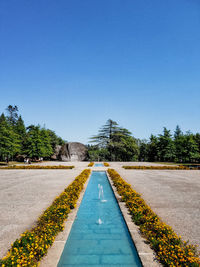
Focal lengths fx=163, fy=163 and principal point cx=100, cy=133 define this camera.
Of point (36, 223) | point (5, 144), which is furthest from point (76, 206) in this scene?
point (5, 144)

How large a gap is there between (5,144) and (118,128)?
2936 centimetres

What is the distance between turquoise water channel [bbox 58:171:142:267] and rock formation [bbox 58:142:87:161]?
33.9 m

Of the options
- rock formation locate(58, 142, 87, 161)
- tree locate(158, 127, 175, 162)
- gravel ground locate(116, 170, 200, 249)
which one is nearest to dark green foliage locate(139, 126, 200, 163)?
tree locate(158, 127, 175, 162)

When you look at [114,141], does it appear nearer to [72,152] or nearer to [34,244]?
[72,152]

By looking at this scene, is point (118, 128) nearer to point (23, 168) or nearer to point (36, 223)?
point (23, 168)

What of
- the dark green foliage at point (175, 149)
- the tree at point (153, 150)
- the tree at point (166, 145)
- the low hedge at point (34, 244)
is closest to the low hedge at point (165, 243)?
the low hedge at point (34, 244)

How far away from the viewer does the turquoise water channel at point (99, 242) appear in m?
3.93

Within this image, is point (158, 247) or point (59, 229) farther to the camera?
point (59, 229)

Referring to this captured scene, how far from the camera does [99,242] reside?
4750 mm

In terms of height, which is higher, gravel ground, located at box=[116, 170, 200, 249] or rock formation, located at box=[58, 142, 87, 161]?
rock formation, located at box=[58, 142, 87, 161]

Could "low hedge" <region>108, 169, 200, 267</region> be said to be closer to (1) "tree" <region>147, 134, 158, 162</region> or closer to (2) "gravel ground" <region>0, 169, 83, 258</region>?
(2) "gravel ground" <region>0, 169, 83, 258</region>

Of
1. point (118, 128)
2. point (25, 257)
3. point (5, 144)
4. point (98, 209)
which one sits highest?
point (118, 128)

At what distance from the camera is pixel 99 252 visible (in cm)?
429

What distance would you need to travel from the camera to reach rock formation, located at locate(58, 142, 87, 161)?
40750mm
